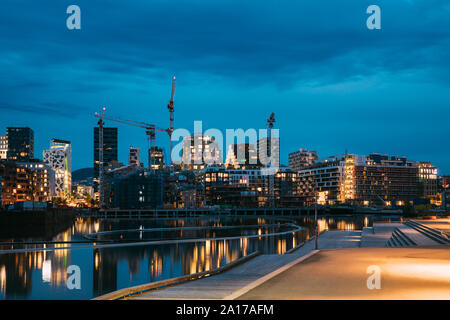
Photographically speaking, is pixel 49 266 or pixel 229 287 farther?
pixel 49 266

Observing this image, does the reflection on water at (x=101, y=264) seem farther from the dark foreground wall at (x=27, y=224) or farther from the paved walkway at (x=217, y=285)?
the dark foreground wall at (x=27, y=224)

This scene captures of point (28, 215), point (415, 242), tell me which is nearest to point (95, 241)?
point (28, 215)

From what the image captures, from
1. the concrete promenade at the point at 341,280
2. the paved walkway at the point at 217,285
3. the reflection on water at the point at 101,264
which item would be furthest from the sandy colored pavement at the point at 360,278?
the reflection on water at the point at 101,264

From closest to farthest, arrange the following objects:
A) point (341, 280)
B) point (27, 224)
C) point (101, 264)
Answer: point (341, 280) < point (101, 264) < point (27, 224)

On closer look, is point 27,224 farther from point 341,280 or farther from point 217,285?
point 341,280

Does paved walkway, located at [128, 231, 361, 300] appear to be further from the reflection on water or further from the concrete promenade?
the reflection on water

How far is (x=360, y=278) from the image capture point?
59.5 feet

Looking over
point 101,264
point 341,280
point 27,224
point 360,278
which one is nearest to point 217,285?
point 341,280

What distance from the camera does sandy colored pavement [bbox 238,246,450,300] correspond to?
14834mm
